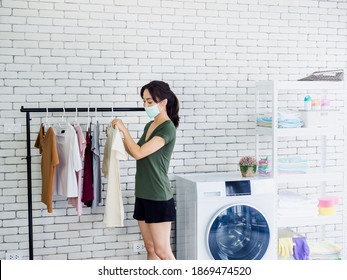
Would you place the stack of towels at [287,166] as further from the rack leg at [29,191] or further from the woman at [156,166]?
the rack leg at [29,191]

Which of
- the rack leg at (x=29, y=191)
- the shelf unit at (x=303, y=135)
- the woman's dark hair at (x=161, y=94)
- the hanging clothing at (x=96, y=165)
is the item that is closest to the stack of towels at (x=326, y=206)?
the shelf unit at (x=303, y=135)

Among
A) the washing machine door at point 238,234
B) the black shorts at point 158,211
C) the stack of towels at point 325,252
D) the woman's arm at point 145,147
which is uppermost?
the woman's arm at point 145,147

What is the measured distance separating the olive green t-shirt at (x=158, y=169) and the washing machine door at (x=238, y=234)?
0.62 meters

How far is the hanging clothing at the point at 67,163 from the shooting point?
13.5ft

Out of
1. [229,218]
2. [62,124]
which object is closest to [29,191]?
[62,124]

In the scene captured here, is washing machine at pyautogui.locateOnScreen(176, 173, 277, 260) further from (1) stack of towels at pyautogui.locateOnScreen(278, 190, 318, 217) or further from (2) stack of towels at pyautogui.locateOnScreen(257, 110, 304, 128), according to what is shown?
(2) stack of towels at pyautogui.locateOnScreen(257, 110, 304, 128)

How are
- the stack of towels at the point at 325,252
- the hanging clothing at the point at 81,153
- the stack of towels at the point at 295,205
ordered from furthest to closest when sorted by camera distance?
the stack of towels at the point at 325,252 → the stack of towels at the point at 295,205 → the hanging clothing at the point at 81,153

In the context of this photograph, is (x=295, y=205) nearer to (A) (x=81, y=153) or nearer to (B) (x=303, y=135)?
(B) (x=303, y=135)

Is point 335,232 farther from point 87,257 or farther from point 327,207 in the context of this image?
point 87,257

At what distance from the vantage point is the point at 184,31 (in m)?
4.75

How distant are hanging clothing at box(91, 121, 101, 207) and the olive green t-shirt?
0.49 metres

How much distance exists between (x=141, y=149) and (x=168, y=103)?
0.43m

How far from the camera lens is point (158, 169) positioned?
3.89m

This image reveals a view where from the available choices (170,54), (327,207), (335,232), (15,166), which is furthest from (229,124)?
(15,166)
